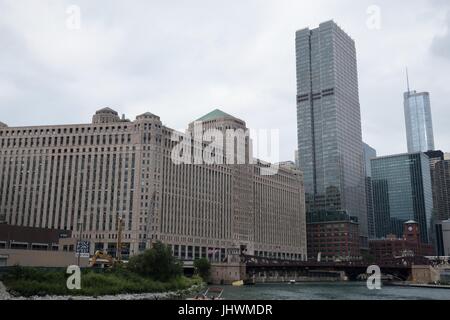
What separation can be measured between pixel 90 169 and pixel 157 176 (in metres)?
27.0

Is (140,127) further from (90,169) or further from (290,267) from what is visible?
(290,267)

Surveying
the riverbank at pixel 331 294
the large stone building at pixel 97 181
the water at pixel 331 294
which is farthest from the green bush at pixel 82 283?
the large stone building at pixel 97 181

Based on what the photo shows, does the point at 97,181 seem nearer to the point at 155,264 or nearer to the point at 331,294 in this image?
the point at 155,264

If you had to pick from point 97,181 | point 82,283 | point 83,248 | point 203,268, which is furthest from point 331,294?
point 97,181

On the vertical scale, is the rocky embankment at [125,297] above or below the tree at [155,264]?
below

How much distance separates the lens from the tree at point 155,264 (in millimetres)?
97625

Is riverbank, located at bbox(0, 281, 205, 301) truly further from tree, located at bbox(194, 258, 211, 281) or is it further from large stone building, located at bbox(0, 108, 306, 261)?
large stone building, located at bbox(0, 108, 306, 261)

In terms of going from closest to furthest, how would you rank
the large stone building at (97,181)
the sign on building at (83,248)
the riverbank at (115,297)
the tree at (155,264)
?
the riverbank at (115,297), the sign on building at (83,248), the tree at (155,264), the large stone building at (97,181)

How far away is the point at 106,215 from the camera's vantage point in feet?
614

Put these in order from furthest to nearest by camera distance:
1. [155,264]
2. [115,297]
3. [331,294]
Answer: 1. [331,294]
2. [155,264]
3. [115,297]

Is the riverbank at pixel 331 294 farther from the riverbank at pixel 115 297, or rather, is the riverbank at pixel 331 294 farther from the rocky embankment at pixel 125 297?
the riverbank at pixel 115 297

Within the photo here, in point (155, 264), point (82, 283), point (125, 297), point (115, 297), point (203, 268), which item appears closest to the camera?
point (115, 297)

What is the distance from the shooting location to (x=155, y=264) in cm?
9894
